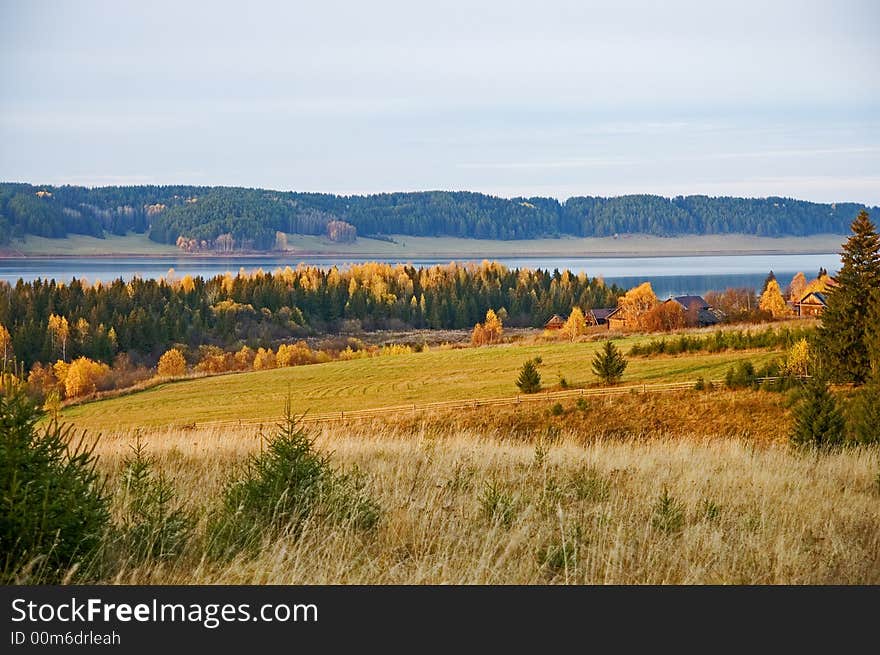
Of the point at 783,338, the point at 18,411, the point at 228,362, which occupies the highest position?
the point at 18,411

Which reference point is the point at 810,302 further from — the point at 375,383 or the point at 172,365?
the point at 172,365

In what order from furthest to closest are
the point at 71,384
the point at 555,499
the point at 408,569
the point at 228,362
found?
1. the point at 228,362
2. the point at 71,384
3. the point at 555,499
4. the point at 408,569

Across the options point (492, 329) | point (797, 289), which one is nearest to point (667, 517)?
point (492, 329)

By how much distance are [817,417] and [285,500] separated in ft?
50.7

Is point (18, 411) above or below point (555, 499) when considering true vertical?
above

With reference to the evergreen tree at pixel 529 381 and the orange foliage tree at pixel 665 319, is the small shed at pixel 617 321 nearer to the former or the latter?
the orange foliage tree at pixel 665 319

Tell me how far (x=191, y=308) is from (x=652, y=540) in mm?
134514

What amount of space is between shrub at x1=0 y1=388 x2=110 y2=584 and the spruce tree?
40035 millimetres

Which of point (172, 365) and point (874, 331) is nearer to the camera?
point (874, 331)

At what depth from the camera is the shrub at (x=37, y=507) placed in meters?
5.24

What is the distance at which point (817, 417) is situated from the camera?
757 inches
